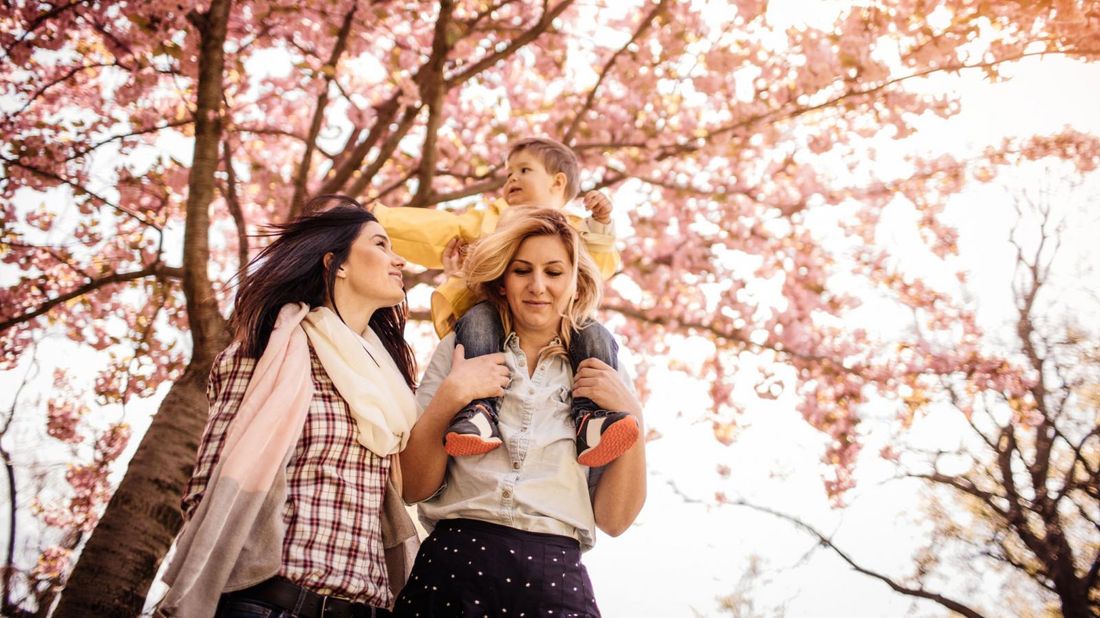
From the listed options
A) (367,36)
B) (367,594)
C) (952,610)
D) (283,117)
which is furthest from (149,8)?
(952,610)

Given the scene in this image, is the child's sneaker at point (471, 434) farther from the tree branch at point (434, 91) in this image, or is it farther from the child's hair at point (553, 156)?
the tree branch at point (434, 91)

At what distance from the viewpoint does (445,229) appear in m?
3.08

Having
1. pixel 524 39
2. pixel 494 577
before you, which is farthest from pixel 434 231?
pixel 524 39

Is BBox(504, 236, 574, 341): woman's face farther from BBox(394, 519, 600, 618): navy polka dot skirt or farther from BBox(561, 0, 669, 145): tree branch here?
BBox(561, 0, 669, 145): tree branch

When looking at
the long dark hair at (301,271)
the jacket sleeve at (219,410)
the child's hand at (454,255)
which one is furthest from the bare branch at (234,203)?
the jacket sleeve at (219,410)

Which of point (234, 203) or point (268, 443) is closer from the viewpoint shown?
point (268, 443)

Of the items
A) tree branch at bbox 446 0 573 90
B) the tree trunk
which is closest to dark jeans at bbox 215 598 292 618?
the tree trunk

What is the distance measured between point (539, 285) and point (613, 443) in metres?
0.57

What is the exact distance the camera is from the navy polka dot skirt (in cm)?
185

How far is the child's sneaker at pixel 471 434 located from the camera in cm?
193

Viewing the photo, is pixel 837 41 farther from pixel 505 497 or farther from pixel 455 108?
pixel 505 497

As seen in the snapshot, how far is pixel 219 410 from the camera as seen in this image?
6.68ft

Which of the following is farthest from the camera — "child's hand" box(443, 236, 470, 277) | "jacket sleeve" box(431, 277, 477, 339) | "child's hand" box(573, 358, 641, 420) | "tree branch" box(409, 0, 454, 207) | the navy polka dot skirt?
"tree branch" box(409, 0, 454, 207)

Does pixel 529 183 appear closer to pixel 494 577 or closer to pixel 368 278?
pixel 368 278
